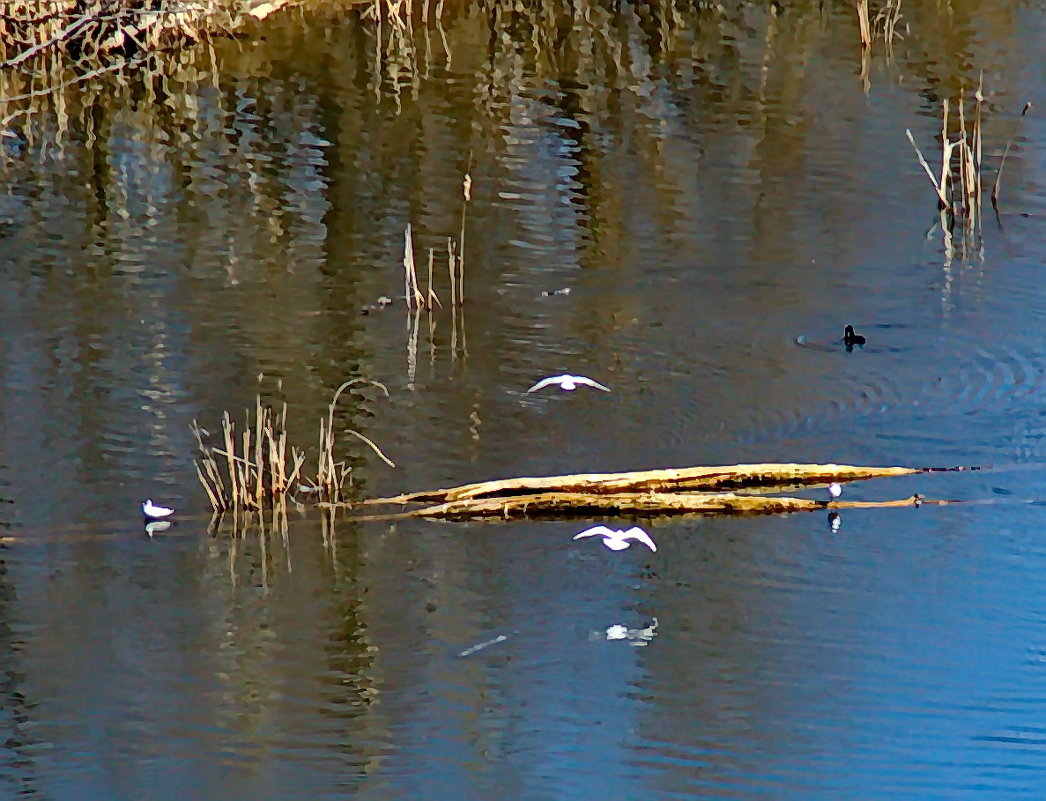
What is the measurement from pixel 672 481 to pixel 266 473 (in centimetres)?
179

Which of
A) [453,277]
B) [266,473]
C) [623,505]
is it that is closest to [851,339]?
[453,277]

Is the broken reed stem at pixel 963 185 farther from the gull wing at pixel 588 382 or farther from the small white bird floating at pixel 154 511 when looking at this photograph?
the small white bird floating at pixel 154 511

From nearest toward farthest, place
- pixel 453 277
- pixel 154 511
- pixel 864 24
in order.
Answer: pixel 154 511
pixel 453 277
pixel 864 24

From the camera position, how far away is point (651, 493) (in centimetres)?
736

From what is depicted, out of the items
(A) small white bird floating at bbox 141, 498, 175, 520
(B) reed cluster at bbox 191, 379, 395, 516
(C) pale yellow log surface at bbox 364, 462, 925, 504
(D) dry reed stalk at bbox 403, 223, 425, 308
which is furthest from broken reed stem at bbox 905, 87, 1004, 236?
(A) small white bird floating at bbox 141, 498, 175, 520

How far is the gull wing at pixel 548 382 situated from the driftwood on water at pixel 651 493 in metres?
1.21

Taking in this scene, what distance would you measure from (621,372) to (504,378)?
0.59m

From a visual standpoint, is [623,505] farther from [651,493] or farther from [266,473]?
[266,473]

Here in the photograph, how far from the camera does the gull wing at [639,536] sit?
7.06 metres

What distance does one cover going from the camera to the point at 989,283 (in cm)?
1097

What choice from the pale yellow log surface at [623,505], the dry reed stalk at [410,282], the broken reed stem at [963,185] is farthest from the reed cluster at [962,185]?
the pale yellow log surface at [623,505]

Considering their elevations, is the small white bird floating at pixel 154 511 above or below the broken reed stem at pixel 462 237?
below

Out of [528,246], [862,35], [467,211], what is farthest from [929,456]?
[862,35]

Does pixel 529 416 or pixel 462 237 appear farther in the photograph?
pixel 462 237
